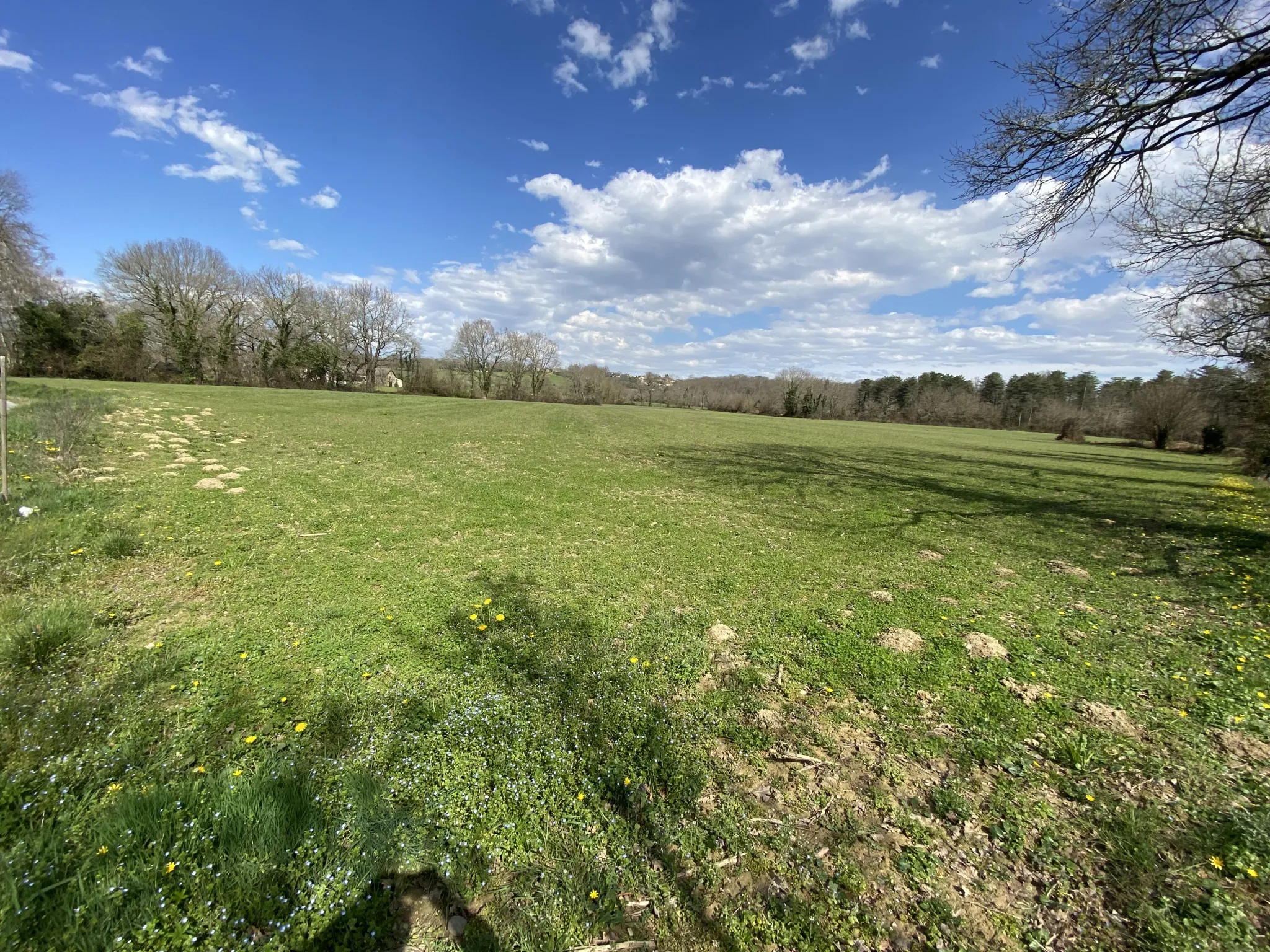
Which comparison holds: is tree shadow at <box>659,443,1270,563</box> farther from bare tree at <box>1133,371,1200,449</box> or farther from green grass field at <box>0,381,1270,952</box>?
bare tree at <box>1133,371,1200,449</box>

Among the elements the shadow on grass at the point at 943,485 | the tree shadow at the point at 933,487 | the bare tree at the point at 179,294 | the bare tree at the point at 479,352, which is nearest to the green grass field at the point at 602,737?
the tree shadow at the point at 933,487


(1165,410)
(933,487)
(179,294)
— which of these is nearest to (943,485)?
(933,487)

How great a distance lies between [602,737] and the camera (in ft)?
11.1

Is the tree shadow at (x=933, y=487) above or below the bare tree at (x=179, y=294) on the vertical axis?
below

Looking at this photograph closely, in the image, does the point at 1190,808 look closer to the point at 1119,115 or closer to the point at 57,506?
the point at 1119,115

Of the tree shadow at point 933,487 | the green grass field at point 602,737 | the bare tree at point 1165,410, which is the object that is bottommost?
the green grass field at point 602,737

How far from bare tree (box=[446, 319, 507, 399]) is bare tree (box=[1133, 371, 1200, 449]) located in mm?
77125

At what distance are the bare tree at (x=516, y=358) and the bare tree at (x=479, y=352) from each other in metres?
1.19

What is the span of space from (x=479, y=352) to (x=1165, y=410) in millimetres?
80847

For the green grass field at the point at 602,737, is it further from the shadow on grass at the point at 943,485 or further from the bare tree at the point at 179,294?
the bare tree at the point at 179,294

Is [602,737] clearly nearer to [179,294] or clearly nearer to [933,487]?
[933,487]

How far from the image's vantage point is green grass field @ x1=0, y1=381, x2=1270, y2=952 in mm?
2227

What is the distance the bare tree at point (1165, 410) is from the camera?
133 feet

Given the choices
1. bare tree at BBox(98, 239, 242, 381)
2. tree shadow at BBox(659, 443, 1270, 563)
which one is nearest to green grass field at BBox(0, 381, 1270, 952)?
tree shadow at BBox(659, 443, 1270, 563)
